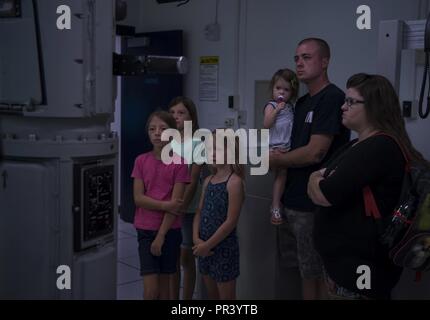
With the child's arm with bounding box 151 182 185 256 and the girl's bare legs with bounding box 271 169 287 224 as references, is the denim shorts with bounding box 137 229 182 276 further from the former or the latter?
the girl's bare legs with bounding box 271 169 287 224

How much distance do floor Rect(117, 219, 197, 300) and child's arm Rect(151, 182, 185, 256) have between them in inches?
30.7

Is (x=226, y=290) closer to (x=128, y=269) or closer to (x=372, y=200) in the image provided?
(x=372, y=200)

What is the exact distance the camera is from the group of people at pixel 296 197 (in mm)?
1787

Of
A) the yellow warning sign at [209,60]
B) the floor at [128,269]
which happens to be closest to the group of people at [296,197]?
→ the floor at [128,269]

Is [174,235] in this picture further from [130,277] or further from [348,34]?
[348,34]

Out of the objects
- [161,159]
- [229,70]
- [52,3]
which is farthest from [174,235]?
[229,70]

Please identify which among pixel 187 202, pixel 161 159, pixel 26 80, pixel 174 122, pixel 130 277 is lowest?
pixel 130 277

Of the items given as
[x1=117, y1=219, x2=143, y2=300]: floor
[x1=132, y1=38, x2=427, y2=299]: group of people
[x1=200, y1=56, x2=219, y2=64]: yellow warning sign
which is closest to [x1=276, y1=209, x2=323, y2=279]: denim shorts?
[x1=132, y1=38, x2=427, y2=299]: group of people

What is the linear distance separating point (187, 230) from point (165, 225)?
1.22 ft

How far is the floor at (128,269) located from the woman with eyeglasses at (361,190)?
1481 millimetres

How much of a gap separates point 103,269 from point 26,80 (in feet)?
2.31

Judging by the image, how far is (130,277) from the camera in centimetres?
372

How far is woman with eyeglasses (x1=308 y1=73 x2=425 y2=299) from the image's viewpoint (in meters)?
1.72

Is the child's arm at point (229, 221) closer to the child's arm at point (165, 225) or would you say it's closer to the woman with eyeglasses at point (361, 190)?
the child's arm at point (165, 225)
